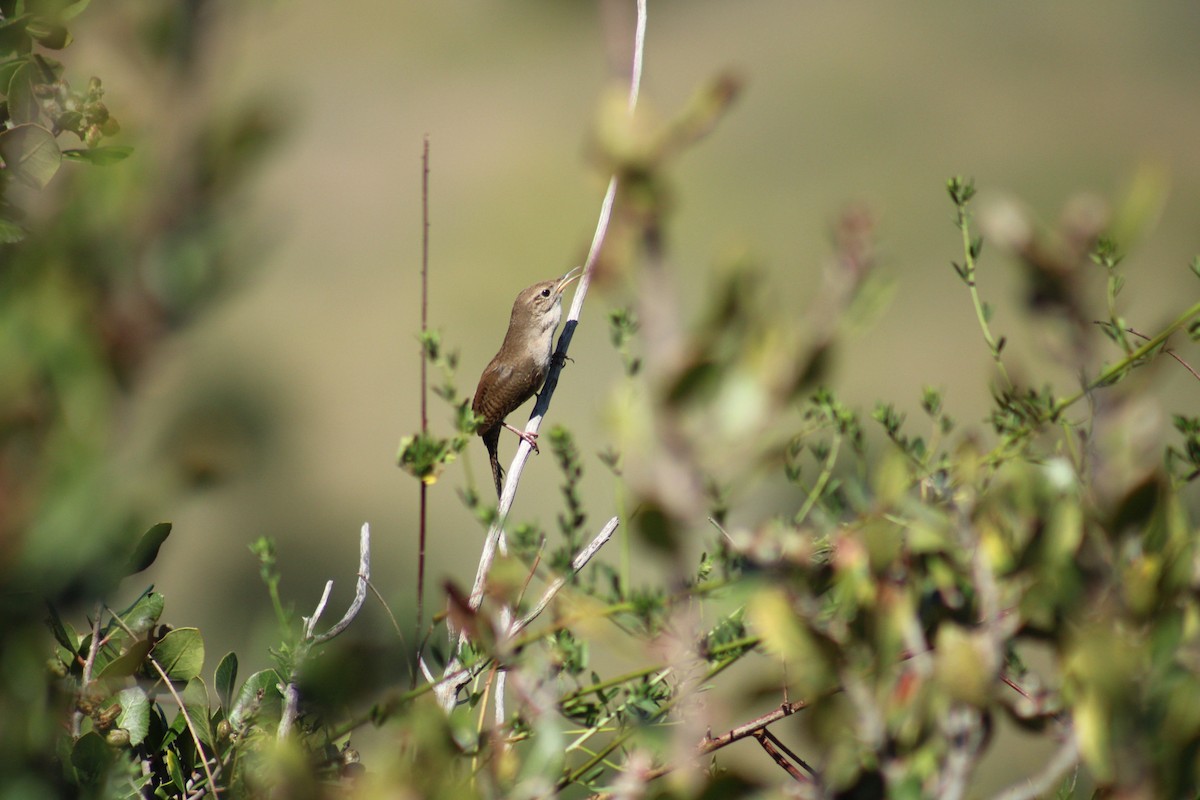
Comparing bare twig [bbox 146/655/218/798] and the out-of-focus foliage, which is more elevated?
the out-of-focus foliage

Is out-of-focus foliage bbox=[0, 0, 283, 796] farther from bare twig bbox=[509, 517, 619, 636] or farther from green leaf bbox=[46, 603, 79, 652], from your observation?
bare twig bbox=[509, 517, 619, 636]

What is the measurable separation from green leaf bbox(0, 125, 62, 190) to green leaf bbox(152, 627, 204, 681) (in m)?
0.48

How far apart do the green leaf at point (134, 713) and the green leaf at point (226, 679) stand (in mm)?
89

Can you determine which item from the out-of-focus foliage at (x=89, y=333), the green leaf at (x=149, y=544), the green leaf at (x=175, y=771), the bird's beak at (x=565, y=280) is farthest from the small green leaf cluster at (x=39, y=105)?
the bird's beak at (x=565, y=280)

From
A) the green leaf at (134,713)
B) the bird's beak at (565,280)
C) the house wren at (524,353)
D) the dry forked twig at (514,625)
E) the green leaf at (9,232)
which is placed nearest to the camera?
the green leaf at (9,232)

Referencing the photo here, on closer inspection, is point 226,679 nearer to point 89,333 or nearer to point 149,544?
point 149,544

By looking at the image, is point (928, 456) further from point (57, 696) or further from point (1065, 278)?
point (57, 696)

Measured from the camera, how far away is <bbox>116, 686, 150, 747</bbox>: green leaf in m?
1.01

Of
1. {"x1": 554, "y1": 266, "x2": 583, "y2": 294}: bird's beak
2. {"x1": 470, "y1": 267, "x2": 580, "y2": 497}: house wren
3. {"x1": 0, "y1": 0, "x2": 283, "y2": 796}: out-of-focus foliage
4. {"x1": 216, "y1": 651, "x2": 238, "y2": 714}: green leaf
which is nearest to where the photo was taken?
{"x1": 0, "y1": 0, "x2": 283, "y2": 796}: out-of-focus foliage

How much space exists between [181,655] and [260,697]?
0.09 metres

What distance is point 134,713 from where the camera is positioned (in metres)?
1.02

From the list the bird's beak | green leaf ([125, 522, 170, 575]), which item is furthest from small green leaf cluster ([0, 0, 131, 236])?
the bird's beak

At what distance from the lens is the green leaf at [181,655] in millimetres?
1091

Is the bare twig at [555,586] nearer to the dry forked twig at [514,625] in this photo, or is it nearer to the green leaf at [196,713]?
the dry forked twig at [514,625]
